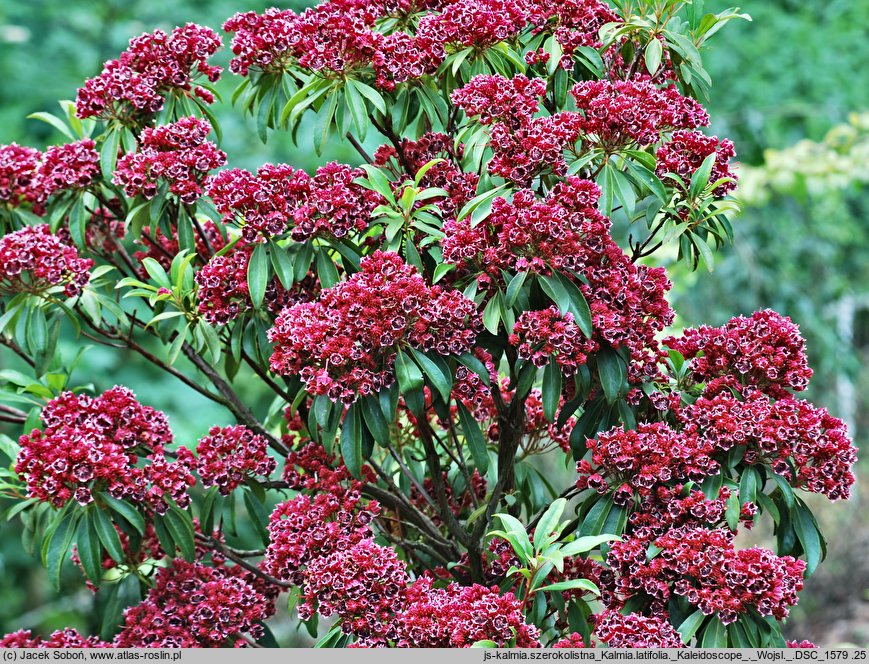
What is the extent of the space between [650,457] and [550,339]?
1.14ft

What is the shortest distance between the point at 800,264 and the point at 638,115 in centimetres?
629

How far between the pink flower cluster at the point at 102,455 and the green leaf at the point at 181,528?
3cm

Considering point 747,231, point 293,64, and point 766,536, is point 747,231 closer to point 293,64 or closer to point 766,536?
point 766,536

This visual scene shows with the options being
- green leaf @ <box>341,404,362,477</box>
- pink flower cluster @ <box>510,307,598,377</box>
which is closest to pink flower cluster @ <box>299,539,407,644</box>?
green leaf @ <box>341,404,362,477</box>

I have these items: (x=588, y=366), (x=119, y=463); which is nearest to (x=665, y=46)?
(x=588, y=366)

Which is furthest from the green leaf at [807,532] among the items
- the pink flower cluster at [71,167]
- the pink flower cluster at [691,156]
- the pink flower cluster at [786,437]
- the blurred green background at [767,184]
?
the blurred green background at [767,184]

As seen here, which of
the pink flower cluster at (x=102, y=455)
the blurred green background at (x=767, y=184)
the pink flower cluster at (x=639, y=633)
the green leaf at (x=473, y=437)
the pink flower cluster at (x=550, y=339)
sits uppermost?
the blurred green background at (x=767, y=184)

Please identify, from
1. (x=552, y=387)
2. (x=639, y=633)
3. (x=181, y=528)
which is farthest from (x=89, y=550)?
(x=639, y=633)

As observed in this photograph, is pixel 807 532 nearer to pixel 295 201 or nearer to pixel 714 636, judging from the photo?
pixel 714 636

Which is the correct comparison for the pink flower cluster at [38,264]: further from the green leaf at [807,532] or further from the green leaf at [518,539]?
the green leaf at [807,532]

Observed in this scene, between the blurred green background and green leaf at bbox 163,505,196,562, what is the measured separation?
352cm

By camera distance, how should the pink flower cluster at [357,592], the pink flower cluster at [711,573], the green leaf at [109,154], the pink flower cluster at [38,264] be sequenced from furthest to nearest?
the green leaf at [109,154], the pink flower cluster at [38,264], the pink flower cluster at [357,592], the pink flower cluster at [711,573]

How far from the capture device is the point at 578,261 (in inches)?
77.0

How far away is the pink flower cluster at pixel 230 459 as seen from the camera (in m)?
2.27
